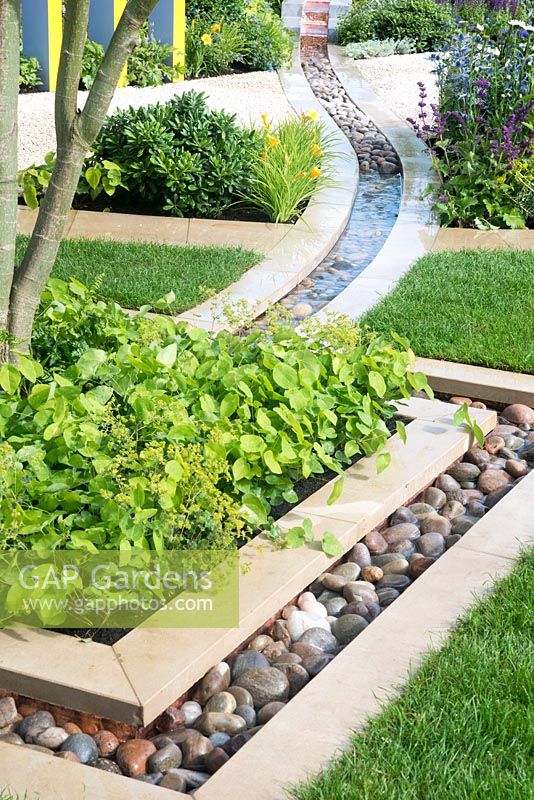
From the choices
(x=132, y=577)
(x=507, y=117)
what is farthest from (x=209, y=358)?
(x=507, y=117)

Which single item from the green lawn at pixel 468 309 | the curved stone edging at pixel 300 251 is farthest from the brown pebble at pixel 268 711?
the green lawn at pixel 468 309

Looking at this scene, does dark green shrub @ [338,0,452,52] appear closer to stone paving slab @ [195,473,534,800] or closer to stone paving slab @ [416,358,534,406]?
stone paving slab @ [416,358,534,406]

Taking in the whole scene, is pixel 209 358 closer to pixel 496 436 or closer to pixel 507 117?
pixel 496 436

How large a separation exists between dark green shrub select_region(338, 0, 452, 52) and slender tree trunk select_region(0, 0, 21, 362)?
14.3 m

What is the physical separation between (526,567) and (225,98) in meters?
9.61

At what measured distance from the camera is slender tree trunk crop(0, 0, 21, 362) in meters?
3.48

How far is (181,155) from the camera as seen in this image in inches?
306

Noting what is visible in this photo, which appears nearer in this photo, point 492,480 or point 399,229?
point 492,480

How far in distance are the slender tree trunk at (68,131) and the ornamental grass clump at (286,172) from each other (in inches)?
161

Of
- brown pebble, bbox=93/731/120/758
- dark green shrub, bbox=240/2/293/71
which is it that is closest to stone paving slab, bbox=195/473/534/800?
brown pebble, bbox=93/731/120/758

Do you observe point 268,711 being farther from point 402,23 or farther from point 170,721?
point 402,23

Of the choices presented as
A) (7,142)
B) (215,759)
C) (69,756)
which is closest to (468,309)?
(7,142)

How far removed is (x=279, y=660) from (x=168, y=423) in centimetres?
91

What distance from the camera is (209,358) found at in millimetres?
4086
